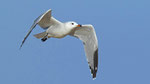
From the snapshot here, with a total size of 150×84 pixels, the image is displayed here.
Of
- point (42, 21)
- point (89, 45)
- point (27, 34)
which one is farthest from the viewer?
point (89, 45)

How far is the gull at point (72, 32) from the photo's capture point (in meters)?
8.96

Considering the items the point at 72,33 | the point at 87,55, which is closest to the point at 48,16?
the point at 72,33

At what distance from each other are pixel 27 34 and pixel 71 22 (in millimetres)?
1044

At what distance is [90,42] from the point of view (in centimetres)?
995

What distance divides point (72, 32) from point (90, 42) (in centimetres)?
57

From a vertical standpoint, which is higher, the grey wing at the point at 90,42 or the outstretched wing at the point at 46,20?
the outstretched wing at the point at 46,20

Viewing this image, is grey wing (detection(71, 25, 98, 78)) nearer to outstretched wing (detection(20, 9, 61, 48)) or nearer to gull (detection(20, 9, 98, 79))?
gull (detection(20, 9, 98, 79))

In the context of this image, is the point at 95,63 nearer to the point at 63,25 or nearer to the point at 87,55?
the point at 87,55

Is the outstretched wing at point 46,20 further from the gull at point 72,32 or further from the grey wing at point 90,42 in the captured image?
the grey wing at point 90,42

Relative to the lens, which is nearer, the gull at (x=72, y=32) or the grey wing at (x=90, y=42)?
the gull at (x=72, y=32)

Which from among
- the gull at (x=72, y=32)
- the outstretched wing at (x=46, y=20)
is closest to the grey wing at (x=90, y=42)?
the gull at (x=72, y=32)

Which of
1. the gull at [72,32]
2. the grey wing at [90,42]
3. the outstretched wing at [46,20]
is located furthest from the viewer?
the grey wing at [90,42]

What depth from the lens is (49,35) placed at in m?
9.29

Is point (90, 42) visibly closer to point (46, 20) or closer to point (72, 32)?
point (72, 32)
